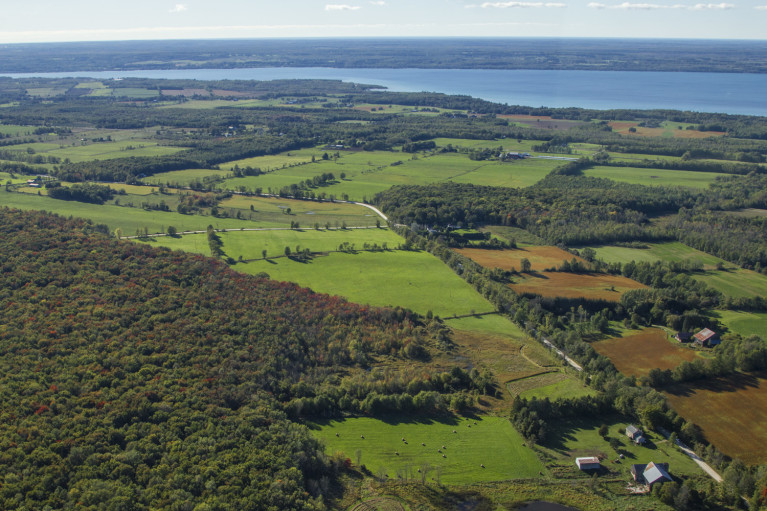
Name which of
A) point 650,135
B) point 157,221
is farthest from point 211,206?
point 650,135

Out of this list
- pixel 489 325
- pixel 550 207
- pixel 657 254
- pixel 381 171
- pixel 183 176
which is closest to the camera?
pixel 489 325

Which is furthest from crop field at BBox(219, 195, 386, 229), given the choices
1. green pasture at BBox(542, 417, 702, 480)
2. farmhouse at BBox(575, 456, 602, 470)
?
farmhouse at BBox(575, 456, 602, 470)

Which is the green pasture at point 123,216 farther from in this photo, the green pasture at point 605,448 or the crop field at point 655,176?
the crop field at point 655,176

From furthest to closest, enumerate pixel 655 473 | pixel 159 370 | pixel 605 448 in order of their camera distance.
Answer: pixel 159 370 → pixel 605 448 → pixel 655 473

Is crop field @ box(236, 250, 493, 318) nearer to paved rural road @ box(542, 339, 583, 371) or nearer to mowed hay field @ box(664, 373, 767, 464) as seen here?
paved rural road @ box(542, 339, 583, 371)

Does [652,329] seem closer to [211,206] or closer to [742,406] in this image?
[742,406]

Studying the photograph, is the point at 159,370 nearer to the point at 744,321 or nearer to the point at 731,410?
the point at 731,410

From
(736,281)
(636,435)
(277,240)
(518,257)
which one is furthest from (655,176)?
(636,435)
